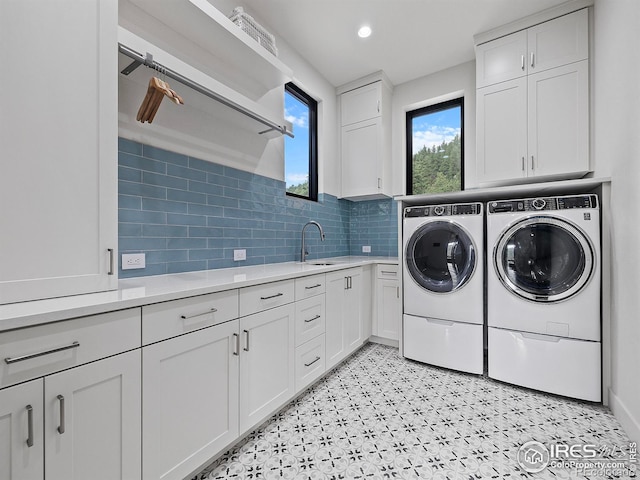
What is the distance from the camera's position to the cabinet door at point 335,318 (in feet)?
7.24

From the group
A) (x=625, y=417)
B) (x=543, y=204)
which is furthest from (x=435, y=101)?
(x=625, y=417)

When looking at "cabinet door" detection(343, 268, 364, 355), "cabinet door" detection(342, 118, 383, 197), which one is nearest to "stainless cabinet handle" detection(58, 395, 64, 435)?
"cabinet door" detection(343, 268, 364, 355)

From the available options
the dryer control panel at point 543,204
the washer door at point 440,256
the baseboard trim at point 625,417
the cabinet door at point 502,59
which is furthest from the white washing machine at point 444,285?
the cabinet door at point 502,59

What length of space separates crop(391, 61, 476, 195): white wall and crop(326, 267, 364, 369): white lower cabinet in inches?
60.0

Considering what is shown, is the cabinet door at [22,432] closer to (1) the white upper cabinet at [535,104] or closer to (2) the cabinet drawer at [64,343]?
(2) the cabinet drawer at [64,343]

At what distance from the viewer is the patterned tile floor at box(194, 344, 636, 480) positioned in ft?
4.45

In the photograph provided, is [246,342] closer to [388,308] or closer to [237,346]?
[237,346]

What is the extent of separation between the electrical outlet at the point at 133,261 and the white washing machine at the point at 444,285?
6.44ft

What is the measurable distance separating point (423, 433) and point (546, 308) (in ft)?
3.95

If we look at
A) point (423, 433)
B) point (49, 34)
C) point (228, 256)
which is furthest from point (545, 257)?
point (49, 34)

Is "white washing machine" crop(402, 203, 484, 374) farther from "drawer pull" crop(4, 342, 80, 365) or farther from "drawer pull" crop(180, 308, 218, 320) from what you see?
"drawer pull" crop(4, 342, 80, 365)

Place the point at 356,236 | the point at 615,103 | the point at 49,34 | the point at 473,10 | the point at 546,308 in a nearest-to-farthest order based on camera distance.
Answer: the point at 49,34, the point at 615,103, the point at 546,308, the point at 473,10, the point at 356,236

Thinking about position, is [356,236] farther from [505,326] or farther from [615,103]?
[615,103]

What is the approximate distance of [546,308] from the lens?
200cm
